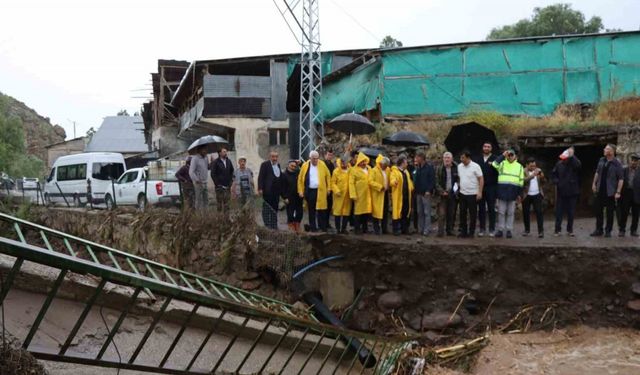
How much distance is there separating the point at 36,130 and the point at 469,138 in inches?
2055

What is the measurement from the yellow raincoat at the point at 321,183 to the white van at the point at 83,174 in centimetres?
1069

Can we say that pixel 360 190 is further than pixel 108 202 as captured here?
No

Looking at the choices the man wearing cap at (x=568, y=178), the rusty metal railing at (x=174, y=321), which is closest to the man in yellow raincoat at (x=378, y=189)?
the rusty metal railing at (x=174, y=321)

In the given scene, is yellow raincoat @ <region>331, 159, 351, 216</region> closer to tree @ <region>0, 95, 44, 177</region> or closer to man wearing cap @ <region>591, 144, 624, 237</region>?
man wearing cap @ <region>591, 144, 624, 237</region>

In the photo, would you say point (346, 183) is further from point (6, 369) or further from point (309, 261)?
point (6, 369)

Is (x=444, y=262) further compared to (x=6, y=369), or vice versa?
(x=444, y=262)

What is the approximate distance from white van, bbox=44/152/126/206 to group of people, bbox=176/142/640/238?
10.1 metres

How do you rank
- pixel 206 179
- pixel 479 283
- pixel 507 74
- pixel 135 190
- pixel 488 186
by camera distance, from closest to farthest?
pixel 479 283 < pixel 488 186 < pixel 206 179 < pixel 135 190 < pixel 507 74

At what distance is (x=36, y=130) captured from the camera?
5253cm

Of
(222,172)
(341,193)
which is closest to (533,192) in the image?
(341,193)

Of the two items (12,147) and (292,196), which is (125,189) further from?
(12,147)

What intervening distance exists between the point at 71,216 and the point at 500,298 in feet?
44.0

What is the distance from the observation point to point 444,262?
29.2 ft

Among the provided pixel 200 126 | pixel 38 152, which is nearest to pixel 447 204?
pixel 200 126
